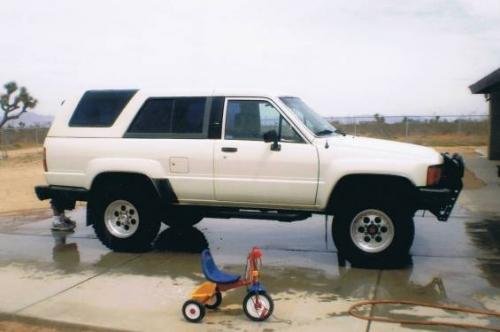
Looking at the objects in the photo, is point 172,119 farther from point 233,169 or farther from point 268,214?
point 268,214

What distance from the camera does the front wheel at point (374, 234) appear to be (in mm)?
6777

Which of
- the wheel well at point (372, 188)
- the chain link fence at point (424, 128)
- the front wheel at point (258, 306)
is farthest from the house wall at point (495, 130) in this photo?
the front wheel at point (258, 306)

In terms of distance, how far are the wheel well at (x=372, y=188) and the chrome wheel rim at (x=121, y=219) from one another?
2.70m

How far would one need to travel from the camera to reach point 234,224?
973 cm

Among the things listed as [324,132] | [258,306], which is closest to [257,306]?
[258,306]

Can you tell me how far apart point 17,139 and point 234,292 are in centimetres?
4761

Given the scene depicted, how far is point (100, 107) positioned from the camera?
791cm

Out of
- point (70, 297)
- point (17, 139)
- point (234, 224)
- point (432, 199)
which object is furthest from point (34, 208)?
point (17, 139)

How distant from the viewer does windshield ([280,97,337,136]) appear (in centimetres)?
729

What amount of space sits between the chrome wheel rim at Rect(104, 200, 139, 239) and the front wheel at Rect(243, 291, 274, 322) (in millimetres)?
3137

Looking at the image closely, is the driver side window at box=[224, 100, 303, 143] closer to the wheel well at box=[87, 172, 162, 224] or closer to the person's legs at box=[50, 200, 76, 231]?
the wheel well at box=[87, 172, 162, 224]

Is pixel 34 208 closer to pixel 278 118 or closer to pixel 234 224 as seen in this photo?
pixel 234 224

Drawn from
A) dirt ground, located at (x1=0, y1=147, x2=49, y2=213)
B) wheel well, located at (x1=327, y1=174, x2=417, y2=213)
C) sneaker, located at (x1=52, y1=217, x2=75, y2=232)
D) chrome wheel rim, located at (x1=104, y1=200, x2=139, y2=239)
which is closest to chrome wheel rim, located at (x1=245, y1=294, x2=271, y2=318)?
wheel well, located at (x1=327, y1=174, x2=417, y2=213)

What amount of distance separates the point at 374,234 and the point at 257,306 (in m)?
2.37
